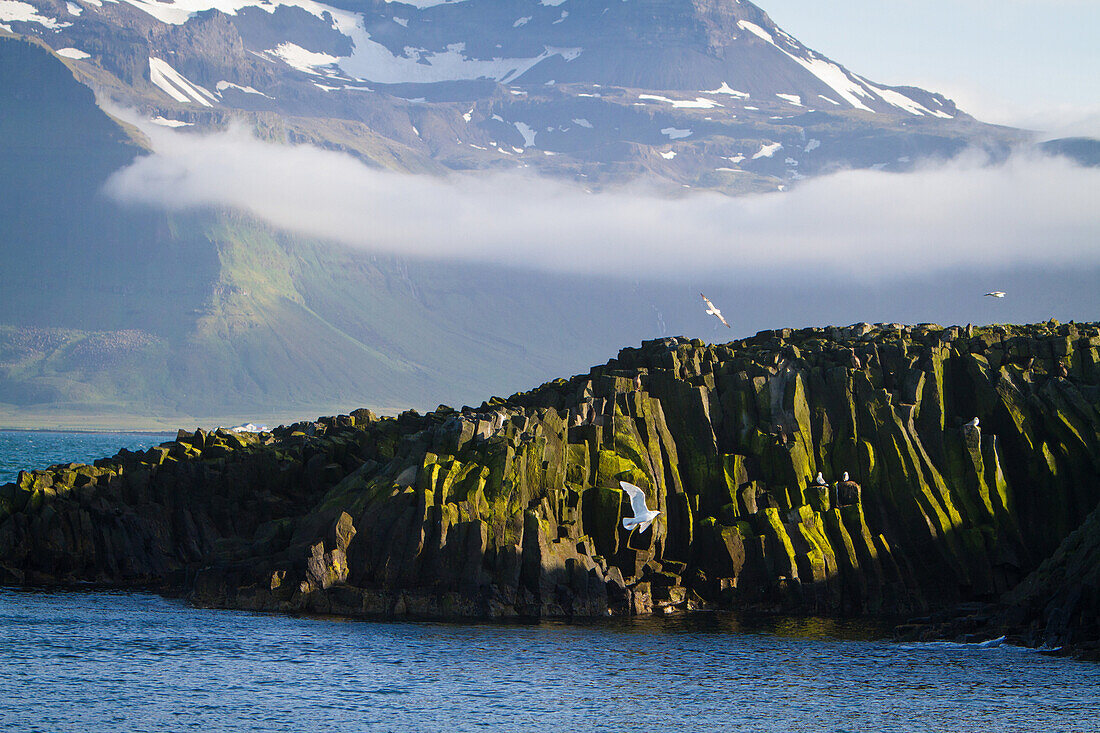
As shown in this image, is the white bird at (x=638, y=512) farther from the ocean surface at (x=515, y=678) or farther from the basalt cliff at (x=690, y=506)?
the ocean surface at (x=515, y=678)

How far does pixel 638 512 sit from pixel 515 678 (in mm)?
16431

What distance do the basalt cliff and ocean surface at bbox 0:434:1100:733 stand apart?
10.2 ft

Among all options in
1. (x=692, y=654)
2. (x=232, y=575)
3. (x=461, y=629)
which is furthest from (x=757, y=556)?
(x=232, y=575)

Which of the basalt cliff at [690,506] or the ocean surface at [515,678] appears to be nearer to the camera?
the ocean surface at [515,678]

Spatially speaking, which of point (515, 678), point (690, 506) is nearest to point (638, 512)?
point (690, 506)

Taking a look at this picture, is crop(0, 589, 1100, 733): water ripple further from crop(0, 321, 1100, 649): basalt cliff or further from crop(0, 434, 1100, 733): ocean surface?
crop(0, 321, 1100, 649): basalt cliff

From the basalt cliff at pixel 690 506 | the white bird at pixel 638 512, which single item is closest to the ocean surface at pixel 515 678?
the basalt cliff at pixel 690 506

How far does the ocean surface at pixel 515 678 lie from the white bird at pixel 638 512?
17.2ft

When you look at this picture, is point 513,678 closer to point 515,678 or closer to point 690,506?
point 515,678

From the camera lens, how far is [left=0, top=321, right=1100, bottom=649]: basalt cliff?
65.7m

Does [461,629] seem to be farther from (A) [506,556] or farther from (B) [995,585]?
(B) [995,585]

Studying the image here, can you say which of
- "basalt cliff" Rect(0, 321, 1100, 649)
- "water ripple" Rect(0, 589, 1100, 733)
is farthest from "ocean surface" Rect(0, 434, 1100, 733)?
"basalt cliff" Rect(0, 321, 1100, 649)

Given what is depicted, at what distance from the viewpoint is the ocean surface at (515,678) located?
47.9 meters

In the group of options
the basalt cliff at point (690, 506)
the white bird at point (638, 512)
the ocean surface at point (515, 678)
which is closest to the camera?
the ocean surface at point (515, 678)
